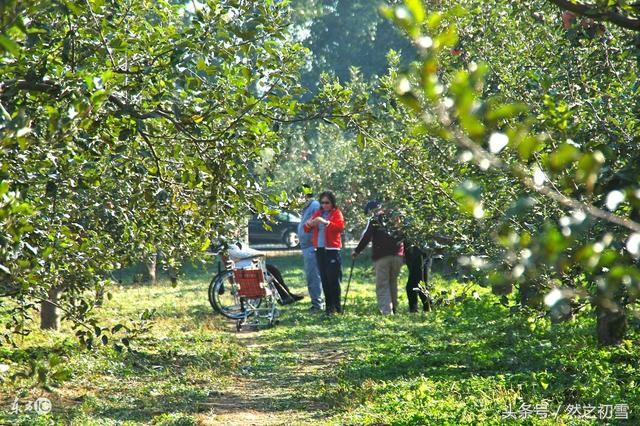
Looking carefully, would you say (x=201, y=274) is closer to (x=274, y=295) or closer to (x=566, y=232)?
(x=274, y=295)

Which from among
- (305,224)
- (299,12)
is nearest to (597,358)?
(305,224)

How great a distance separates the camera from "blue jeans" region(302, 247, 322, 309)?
18234mm

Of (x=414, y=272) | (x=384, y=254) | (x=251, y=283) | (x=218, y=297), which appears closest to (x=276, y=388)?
(x=251, y=283)

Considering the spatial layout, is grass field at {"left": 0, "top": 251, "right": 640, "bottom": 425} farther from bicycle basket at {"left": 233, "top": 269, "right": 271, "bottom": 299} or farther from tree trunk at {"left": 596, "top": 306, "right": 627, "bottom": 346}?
bicycle basket at {"left": 233, "top": 269, "right": 271, "bottom": 299}

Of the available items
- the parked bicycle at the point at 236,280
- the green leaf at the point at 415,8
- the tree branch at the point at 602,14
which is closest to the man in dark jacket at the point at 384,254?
the parked bicycle at the point at 236,280

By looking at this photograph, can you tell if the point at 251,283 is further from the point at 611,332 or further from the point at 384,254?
the point at 611,332

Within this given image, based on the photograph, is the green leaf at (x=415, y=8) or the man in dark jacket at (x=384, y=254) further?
the man in dark jacket at (x=384, y=254)

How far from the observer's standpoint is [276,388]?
33.1 feet

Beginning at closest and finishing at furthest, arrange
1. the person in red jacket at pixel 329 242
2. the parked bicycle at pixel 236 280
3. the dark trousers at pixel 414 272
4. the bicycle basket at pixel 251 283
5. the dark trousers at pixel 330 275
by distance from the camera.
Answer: the bicycle basket at pixel 251 283 < the parked bicycle at pixel 236 280 < the dark trousers at pixel 414 272 < the person in red jacket at pixel 329 242 < the dark trousers at pixel 330 275

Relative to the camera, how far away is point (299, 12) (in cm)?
5212

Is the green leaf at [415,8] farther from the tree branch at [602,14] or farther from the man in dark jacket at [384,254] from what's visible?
the man in dark jacket at [384,254]

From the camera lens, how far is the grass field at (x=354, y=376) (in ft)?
25.4

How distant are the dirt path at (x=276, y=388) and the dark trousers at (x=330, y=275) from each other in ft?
10.5

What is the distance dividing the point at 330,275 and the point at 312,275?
1.49 m
